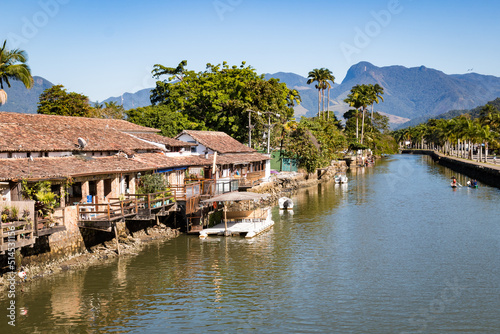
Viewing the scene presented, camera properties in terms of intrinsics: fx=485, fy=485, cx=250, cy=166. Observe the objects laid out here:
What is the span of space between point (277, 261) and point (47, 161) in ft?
55.6

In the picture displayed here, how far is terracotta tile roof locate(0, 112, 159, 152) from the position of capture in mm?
32703

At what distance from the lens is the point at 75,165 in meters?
33.1

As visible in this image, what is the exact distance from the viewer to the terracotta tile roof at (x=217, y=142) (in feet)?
192

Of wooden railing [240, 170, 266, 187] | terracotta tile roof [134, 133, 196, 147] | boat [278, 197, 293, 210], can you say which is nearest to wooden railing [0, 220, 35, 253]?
terracotta tile roof [134, 133, 196, 147]

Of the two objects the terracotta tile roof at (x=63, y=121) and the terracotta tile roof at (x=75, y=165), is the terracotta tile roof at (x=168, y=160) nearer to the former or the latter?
the terracotta tile roof at (x=75, y=165)

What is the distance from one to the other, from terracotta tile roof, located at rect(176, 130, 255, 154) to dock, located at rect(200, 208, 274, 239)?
48.4ft

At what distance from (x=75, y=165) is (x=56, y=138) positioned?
4.87 metres

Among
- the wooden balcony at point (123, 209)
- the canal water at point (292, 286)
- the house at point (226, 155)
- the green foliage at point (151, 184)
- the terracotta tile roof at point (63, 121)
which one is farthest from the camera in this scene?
the house at point (226, 155)

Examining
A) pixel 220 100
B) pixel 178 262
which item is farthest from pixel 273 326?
pixel 220 100

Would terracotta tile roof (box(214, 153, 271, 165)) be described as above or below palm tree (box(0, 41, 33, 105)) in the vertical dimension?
below

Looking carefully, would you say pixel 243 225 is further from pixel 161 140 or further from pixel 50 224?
pixel 50 224

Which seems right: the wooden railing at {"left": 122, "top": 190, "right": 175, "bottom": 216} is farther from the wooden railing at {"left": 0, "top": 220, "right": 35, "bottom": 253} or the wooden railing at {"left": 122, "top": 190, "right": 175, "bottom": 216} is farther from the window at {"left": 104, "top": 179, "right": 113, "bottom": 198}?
the wooden railing at {"left": 0, "top": 220, "right": 35, "bottom": 253}

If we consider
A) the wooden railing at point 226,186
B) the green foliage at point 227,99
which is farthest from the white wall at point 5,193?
the green foliage at point 227,99

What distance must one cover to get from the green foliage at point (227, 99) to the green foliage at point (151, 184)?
37.9m
